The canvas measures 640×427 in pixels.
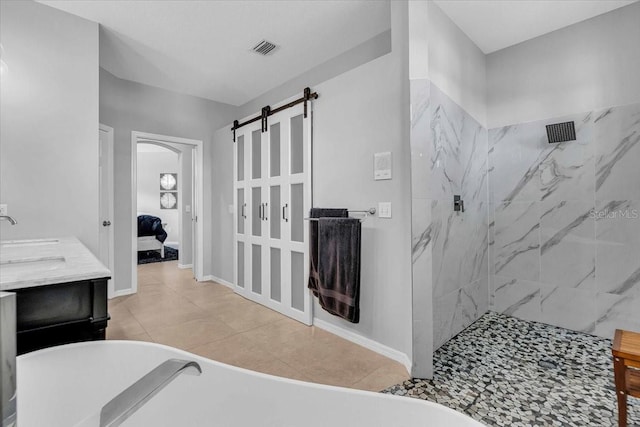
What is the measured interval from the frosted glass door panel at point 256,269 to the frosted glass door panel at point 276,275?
0.28 metres

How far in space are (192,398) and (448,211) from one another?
7.32ft

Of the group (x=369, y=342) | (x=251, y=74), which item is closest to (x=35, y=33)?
(x=251, y=74)

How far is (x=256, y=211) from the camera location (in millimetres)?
A: 3588

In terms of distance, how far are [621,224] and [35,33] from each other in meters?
4.82

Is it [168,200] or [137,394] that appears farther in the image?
[168,200]

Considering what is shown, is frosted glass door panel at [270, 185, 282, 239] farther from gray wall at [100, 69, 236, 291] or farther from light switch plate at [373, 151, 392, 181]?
gray wall at [100, 69, 236, 291]

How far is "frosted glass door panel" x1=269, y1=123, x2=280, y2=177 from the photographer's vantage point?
3.24 meters

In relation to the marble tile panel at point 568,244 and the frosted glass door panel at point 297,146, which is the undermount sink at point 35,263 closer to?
the frosted glass door panel at point 297,146

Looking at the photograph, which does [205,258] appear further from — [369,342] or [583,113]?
[583,113]

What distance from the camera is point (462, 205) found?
259 cm

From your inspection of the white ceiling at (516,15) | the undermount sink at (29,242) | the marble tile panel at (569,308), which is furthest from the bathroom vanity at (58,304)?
the marble tile panel at (569,308)

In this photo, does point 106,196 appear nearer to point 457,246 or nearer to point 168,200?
point 457,246

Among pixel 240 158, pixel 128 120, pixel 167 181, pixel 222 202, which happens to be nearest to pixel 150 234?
pixel 167 181

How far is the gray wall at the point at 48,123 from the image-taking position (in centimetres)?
220
